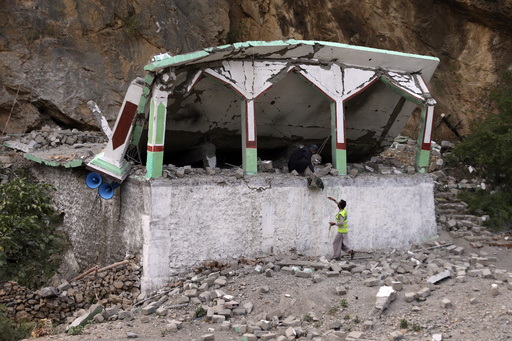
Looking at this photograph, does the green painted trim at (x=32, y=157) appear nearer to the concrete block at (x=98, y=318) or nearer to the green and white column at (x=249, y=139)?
the green and white column at (x=249, y=139)

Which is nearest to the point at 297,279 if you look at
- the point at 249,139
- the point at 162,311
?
the point at 162,311

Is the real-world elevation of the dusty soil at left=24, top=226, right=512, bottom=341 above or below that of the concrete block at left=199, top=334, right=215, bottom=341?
above

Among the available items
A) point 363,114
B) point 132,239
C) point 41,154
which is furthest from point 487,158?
point 41,154

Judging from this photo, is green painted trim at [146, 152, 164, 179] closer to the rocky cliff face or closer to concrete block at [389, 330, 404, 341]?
concrete block at [389, 330, 404, 341]

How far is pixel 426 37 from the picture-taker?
19203 millimetres

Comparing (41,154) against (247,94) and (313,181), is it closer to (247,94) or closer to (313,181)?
(247,94)

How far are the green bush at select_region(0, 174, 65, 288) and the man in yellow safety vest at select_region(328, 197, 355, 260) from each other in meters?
5.41

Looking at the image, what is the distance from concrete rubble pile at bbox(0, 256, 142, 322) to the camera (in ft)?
31.7

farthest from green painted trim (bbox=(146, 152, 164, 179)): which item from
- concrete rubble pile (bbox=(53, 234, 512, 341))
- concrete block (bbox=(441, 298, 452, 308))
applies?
concrete block (bbox=(441, 298, 452, 308))

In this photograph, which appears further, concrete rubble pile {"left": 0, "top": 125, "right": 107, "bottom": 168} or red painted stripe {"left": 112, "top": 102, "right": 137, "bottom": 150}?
concrete rubble pile {"left": 0, "top": 125, "right": 107, "bottom": 168}

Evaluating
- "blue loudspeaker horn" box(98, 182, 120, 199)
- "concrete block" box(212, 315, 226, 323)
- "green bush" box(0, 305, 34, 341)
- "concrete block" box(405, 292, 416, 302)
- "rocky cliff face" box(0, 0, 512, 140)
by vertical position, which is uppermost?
"rocky cliff face" box(0, 0, 512, 140)

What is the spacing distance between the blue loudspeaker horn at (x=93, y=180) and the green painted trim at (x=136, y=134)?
3.86ft

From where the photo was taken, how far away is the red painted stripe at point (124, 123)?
10.5 meters

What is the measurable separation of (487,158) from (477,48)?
19.7 ft
